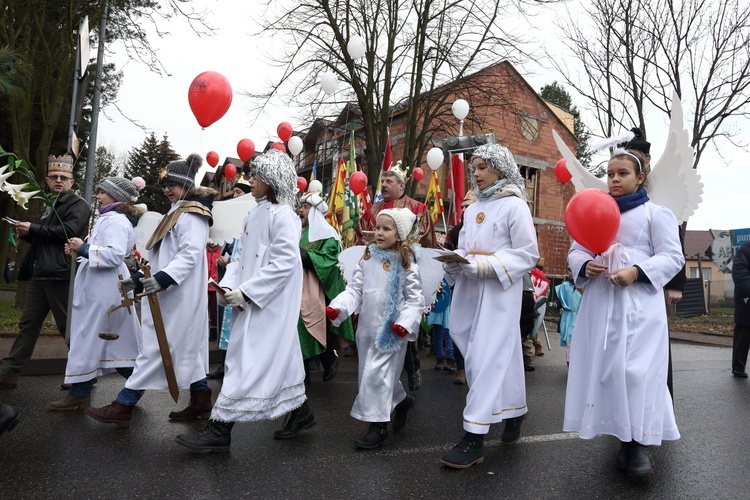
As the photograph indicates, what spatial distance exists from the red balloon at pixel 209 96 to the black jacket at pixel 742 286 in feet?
21.9

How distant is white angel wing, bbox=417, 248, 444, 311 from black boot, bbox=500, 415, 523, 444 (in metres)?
0.96

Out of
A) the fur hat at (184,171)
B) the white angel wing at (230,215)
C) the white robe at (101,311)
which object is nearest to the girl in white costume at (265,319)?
the fur hat at (184,171)

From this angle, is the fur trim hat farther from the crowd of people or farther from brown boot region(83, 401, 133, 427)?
brown boot region(83, 401, 133, 427)

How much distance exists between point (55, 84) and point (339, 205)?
9303 mm

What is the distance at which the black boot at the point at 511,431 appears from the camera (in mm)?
4336

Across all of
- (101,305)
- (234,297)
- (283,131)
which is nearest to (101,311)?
(101,305)

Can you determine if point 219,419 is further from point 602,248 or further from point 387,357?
point 602,248

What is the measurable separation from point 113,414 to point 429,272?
2373 mm

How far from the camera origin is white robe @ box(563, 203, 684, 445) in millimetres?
3695

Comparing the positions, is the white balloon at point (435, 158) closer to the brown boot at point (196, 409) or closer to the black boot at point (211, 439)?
the brown boot at point (196, 409)

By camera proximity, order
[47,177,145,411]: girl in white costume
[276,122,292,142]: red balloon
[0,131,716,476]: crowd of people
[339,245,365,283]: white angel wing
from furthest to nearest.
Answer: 1. [276,122,292,142]: red balloon
2. [47,177,145,411]: girl in white costume
3. [339,245,365,283]: white angel wing
4. [0,131,716,476]: crowd of people

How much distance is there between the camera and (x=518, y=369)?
4.16m

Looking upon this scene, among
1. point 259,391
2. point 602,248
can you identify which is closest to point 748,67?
point 602,248

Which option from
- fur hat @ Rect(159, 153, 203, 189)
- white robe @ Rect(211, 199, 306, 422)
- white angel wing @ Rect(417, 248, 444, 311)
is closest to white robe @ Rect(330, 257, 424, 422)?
white angel wing @ Rect(417, 248, 444, 311)
